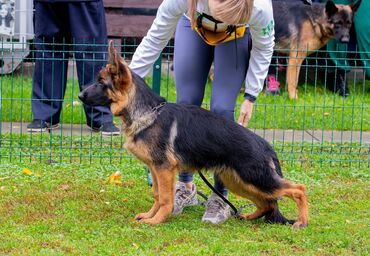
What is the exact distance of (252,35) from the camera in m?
5.11

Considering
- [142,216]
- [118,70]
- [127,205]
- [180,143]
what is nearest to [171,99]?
[127,205]

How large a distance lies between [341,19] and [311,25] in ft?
1.27

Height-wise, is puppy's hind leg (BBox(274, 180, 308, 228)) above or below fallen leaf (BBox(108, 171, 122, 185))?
above

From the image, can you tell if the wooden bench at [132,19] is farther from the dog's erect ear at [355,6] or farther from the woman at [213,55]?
the woman at [213,55]

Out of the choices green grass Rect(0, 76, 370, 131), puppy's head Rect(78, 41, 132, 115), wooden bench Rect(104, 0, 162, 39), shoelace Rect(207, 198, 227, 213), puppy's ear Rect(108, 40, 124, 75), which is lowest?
shoelace Rect(207, 198, 227, 213)

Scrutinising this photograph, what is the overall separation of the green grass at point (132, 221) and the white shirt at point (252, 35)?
0.98 m

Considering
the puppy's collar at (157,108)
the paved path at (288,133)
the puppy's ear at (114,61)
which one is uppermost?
the puppy's ear at (114,61)

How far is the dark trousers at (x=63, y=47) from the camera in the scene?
7613 millimetres

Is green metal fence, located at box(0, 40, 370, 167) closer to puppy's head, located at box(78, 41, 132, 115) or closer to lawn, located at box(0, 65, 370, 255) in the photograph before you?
lawn, located at box(0, 65, 370, 255)

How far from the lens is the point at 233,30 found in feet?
16.7

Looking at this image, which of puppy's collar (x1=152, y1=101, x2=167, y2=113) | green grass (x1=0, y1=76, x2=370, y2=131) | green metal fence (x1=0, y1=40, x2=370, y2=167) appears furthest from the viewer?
green grass (x1=0, y1=76, x2=370, y2=131)

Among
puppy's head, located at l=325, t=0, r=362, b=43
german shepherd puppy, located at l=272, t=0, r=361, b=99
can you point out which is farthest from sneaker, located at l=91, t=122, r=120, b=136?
puppy's head, located at l=325, t=0, r=362, b=43

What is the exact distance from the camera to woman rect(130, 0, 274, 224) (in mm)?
5039

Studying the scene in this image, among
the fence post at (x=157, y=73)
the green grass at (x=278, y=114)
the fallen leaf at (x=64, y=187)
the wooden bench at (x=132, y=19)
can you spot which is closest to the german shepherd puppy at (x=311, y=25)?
the green grass at (x=278, y=114)
